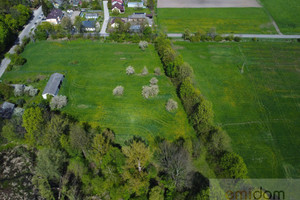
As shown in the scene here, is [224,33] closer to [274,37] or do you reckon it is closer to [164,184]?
[274,37]

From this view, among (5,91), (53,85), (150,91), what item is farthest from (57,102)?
(150,91)

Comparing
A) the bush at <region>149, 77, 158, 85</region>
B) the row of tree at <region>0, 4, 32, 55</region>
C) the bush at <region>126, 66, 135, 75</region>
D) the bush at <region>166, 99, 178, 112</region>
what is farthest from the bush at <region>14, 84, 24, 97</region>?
the bush at <region>166, 99, 178, 112</region>

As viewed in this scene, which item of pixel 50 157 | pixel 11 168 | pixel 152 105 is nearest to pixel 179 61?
pixel 152 105

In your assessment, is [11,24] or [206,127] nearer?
[206,127]

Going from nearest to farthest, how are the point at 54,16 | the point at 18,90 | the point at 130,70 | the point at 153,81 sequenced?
1. the point at 18,90
2. the point at 153,81
3. the point at 130,70
4. the point at 54,16

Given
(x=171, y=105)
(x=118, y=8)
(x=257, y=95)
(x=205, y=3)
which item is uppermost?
(x=205, y=3)

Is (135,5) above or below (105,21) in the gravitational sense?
above

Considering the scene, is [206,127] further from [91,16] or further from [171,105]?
[91,16]

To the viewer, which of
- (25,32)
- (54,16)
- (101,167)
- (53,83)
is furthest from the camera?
(54,16)
